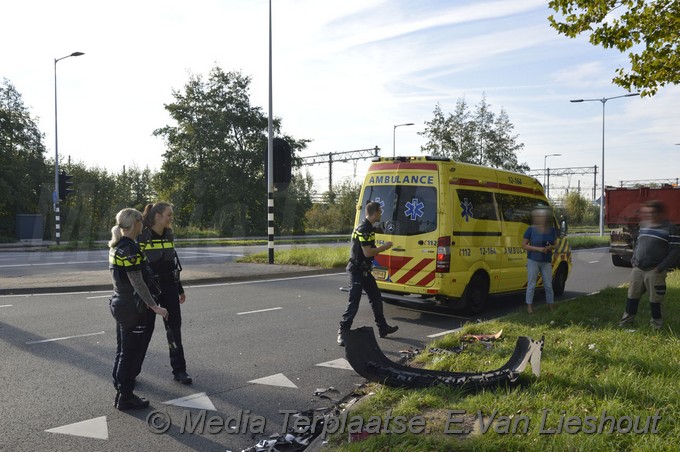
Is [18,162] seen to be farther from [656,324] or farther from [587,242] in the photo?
[656,324]

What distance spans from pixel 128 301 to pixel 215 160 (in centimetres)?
3862

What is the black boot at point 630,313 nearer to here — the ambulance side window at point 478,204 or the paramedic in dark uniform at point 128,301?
the ambulance side window at point 478,204

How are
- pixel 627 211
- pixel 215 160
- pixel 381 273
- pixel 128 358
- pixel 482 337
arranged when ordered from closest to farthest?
pixel 128 358 < pixel 482 337 < pixel 381 273 < pixel 627 211 < pixel 215 160

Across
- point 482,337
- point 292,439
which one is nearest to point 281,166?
Result: point 482,337

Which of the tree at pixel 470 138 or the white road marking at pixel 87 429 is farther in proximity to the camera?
the tree at pixel 470 138

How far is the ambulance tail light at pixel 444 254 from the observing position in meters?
8.35

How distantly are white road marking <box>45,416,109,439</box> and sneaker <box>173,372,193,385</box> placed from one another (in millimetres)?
1049

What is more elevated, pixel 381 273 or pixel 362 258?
pixel 362 258

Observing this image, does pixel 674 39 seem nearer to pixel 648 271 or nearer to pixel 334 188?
pixel 648 271

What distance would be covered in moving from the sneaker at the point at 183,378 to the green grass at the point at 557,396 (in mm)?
1687

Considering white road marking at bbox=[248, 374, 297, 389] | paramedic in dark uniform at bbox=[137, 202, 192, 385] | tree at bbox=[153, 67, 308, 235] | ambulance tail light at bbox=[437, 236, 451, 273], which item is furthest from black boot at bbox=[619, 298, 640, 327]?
tree at bbox=[153, 67, 308, 235]

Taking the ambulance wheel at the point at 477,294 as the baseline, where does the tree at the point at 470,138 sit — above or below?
above

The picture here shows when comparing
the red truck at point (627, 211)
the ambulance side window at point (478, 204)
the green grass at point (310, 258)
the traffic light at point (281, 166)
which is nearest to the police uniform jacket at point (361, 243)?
the ambulance side window at point (478, 204)

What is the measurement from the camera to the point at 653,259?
723 cm
